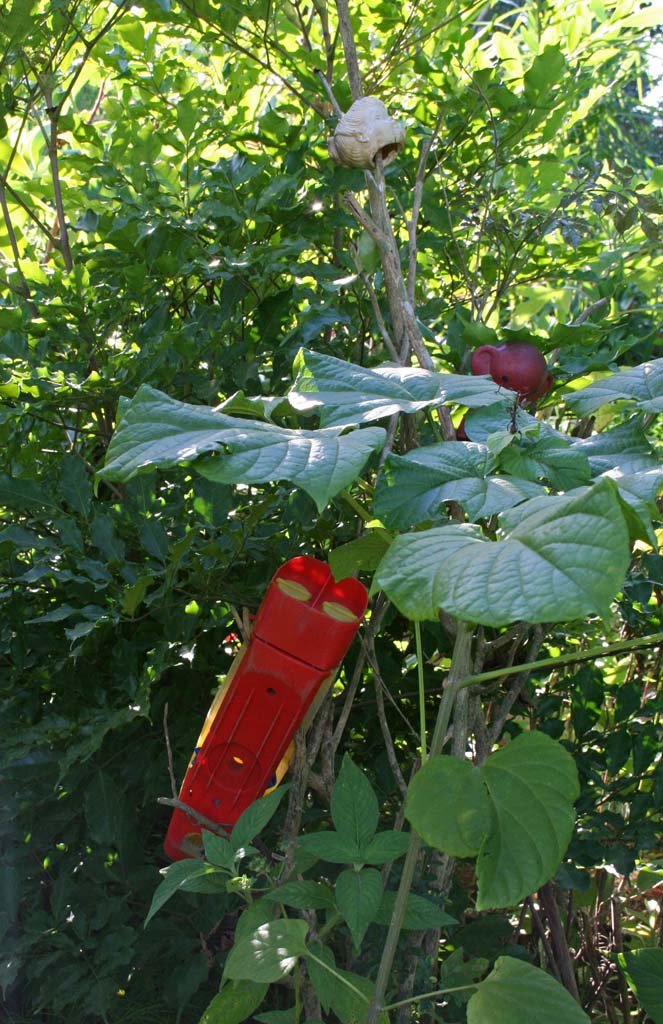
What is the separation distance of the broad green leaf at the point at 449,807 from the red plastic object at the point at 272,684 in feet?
0.73

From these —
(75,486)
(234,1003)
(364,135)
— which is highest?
(364,135)

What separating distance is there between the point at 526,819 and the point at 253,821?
24cm

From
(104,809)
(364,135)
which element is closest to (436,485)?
(364,135)

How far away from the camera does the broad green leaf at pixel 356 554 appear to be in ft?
2.43

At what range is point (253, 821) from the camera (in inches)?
30.6

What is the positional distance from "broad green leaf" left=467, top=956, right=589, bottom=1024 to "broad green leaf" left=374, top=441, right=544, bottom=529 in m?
0.31

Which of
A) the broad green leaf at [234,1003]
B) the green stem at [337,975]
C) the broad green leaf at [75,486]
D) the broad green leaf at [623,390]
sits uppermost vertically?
the broad green leaf at [623,390]

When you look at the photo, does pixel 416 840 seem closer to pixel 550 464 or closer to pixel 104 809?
pixel 550 464

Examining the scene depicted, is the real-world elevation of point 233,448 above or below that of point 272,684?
above

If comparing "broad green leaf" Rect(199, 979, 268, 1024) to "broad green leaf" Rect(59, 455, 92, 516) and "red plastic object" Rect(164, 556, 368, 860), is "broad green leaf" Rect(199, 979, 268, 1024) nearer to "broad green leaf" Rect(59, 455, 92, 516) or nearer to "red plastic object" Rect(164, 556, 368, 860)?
"red plastic object" Rect(164, 556, 368, 860)

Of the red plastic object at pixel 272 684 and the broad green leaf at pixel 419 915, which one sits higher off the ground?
the red plastic object at pixel 272 684

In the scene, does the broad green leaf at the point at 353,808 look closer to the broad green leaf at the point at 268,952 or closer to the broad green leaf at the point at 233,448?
the broad green leaf at the point at 268,952

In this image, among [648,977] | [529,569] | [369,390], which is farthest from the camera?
[648,977]

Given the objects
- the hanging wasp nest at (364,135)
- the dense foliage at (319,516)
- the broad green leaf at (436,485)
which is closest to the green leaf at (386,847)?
the dense foliage at (319,516)
